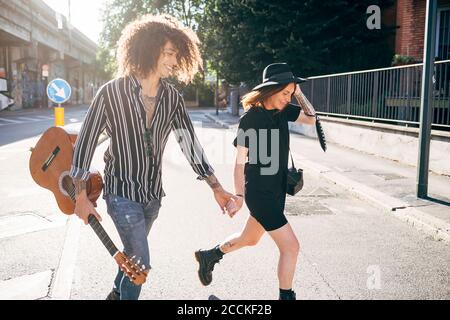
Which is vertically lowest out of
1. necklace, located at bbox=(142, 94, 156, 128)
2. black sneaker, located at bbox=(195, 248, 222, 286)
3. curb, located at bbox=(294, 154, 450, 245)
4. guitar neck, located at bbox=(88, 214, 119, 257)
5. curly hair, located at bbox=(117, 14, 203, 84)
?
curb, located at bbox=(294, 154, 450, 245)

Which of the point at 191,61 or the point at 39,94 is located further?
the point at 39,94

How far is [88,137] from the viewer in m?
2.59

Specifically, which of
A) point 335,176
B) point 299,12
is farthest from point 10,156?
point 299,12

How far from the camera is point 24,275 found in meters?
3.97

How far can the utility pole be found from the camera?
6715 mm

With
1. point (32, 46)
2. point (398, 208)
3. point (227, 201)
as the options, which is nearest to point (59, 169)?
point (227, 201)

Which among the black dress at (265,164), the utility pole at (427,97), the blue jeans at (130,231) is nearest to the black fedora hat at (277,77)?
the black dress at (265,164)

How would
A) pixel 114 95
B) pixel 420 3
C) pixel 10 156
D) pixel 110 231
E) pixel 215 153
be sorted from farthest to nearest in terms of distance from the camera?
pixel 420 3, pixel 215 153, pixel 10 156, pixel 110 231, pixel 114 95

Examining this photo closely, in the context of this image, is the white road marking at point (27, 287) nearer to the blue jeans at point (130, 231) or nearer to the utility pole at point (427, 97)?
the blue jeans at point (130, 231)

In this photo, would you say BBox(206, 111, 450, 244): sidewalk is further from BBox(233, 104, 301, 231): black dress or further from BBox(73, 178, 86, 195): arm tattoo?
BBox(73, 178, 86, 195): arm tattoo

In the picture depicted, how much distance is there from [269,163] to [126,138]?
41.7 inches

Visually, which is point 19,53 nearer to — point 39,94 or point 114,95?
point 39,94

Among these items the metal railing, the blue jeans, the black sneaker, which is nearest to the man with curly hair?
the blue jeans

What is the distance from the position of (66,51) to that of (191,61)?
156 feet
